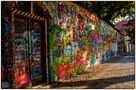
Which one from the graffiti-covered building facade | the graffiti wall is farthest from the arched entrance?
the graffiti wall

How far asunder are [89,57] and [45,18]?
7.89m

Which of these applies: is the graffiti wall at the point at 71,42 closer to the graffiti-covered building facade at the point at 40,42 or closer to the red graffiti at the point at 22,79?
the graffiti-covered building facade at the point at 40,42

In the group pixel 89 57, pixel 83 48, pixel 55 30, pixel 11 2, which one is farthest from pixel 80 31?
pixel 11 2

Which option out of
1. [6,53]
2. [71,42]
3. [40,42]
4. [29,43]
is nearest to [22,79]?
[29,43]

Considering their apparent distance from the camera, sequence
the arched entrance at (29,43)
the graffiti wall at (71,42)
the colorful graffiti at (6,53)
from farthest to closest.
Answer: the graffiti wall at (71,42) → the arched entrance at (29,43) → the colorful graffiti at (6,53)

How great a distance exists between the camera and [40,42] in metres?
11.8

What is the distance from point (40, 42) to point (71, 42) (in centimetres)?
321

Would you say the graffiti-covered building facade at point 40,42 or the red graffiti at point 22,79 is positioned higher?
the graffiti-covered building facade at point 40,42

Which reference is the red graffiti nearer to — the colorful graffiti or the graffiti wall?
the colorful graffiti

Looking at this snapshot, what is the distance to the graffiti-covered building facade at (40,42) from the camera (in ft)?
30.5

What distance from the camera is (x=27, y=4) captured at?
34.3ft

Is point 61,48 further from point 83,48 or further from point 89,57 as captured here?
point 89,57

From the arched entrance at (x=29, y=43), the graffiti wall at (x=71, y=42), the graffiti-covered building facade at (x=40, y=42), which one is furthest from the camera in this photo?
the graffiti wall at (x=71, y=42)

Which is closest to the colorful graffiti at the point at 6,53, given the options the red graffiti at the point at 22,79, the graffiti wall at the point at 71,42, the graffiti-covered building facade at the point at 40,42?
the graffiti-covered building facade at the point at 40,42
